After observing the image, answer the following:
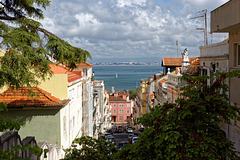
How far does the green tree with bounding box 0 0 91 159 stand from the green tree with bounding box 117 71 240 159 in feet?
19.1

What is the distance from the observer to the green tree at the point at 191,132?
6.02 meters

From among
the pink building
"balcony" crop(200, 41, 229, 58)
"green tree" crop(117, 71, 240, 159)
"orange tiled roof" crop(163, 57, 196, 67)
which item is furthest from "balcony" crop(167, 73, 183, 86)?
the pink building

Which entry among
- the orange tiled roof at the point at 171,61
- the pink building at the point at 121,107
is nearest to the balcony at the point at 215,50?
the orange tiled roof at the point at 171,61

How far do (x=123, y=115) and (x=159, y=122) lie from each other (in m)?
122

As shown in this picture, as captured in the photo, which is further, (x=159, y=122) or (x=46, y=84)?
(x=46, y=84)

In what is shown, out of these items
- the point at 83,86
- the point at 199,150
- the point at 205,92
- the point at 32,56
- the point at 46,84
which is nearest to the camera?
the point at 199,150

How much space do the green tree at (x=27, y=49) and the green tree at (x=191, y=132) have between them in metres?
5.82

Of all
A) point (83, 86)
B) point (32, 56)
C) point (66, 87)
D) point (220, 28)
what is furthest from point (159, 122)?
point (83, 86)

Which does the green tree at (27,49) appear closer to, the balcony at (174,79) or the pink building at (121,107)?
the balcony at (174,79)

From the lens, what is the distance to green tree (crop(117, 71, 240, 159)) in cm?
602

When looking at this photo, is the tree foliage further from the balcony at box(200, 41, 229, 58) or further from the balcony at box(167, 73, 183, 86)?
the balcony at box(167, 73, 183, 86)

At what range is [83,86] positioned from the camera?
2795 cm

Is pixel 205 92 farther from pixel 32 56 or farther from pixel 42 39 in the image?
pixel 42 39

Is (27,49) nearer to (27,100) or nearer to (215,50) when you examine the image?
(27,100)
